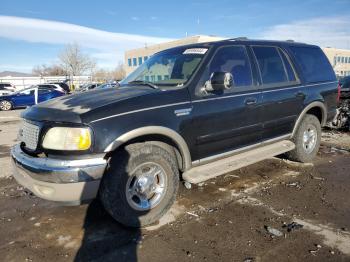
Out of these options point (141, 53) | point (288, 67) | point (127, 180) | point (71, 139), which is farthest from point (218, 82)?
point (141, 53)

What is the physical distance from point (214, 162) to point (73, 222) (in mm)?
1861

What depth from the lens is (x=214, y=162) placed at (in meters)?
4.25

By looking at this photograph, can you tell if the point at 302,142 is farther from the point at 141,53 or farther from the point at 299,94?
the point at 141,53

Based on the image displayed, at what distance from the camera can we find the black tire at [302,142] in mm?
5555

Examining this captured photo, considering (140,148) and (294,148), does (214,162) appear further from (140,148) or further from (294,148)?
(294,148)

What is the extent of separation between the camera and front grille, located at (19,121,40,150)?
3.37 m

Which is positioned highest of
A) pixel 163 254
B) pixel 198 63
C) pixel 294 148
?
pixel 198 63

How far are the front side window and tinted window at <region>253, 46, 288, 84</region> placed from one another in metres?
0.29

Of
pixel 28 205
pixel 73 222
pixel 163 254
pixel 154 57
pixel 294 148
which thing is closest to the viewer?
pixel 163 254

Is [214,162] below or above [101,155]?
below

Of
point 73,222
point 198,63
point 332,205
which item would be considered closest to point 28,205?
point 73,222

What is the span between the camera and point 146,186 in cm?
359

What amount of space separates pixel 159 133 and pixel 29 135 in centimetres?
139

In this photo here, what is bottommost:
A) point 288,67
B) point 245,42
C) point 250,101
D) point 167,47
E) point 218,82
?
point 250,101
